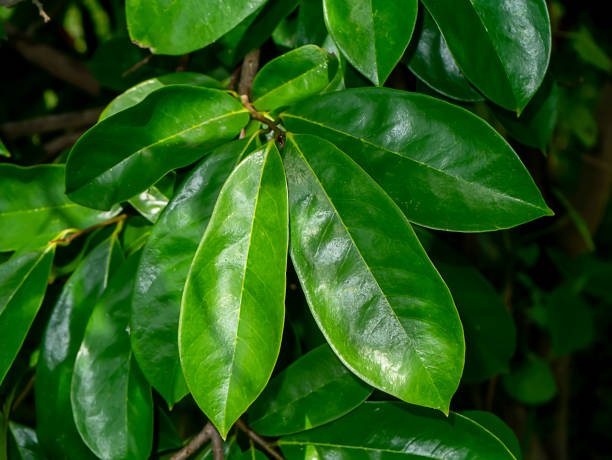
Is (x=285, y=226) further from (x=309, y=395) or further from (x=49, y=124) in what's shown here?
(x=49, y=124)

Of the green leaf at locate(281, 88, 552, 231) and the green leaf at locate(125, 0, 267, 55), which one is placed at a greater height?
the green leaf at locate(125, 0, 267, 55)

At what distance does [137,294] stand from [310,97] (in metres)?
0.24

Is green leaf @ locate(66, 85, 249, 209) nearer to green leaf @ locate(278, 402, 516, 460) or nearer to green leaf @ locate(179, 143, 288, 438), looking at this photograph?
green leaf @ locate(179, 143, 288, 438)

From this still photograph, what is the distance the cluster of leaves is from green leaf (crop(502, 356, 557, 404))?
0.72 meters

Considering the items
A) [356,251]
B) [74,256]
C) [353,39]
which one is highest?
[353,39]

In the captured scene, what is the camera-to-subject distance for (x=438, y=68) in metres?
0.58

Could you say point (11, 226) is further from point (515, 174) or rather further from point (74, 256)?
point (515, 174)

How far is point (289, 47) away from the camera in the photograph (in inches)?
27.1

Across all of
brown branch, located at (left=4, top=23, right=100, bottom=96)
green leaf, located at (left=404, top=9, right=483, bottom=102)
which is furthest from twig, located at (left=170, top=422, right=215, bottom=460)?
brown branch, located at (left=4, top=23, right=100, bottom=96)

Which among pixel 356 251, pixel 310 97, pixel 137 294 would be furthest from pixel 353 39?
pixel 137 294

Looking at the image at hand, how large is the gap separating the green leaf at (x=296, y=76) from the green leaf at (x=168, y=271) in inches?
3.1

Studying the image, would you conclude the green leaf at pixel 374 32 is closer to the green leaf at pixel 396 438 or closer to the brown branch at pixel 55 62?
the green leaf at pixel 396 438

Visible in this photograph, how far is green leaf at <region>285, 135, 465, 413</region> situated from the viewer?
0.44 m

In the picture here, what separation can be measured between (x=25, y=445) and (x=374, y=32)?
0.62 meters
